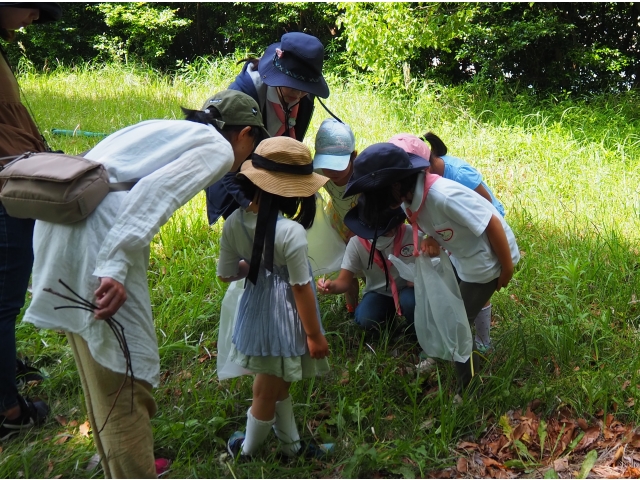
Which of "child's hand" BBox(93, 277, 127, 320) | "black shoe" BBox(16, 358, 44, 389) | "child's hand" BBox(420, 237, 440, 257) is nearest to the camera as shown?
"child's hand" BBox(93, 277, 127, 320)

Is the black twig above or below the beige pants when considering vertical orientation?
above

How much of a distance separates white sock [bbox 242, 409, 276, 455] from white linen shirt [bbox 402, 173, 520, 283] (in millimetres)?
1060

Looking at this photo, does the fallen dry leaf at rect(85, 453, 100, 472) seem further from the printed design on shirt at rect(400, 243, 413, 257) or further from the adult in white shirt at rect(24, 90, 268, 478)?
the printed design on shirt at rect(400, 243, 413, 257)

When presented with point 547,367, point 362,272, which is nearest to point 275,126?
point 362,272

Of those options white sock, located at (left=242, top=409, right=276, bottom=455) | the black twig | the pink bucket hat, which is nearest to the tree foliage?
the pink bucket hat

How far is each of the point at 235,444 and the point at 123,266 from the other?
1.18 metres

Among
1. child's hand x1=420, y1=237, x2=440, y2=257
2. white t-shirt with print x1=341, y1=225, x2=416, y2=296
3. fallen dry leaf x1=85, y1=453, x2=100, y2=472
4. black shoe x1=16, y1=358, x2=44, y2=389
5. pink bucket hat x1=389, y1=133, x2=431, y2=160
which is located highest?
pink bucket hat x1=389, y1=133, x2=431, y2=160

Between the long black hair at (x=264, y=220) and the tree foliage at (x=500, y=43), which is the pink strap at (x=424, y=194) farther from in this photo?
the tree foliage at (x=500, y=43)

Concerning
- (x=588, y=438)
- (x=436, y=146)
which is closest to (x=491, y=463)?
(x=588, y=438)

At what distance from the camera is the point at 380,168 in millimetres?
2473

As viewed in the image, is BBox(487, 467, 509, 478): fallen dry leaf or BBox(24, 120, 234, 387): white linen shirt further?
BBox(487, 467, 509, 478): fallen dry leaf

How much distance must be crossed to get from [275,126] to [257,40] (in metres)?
9.48

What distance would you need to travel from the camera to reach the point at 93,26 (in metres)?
13.0

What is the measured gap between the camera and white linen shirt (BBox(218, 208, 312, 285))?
2.15 metres
